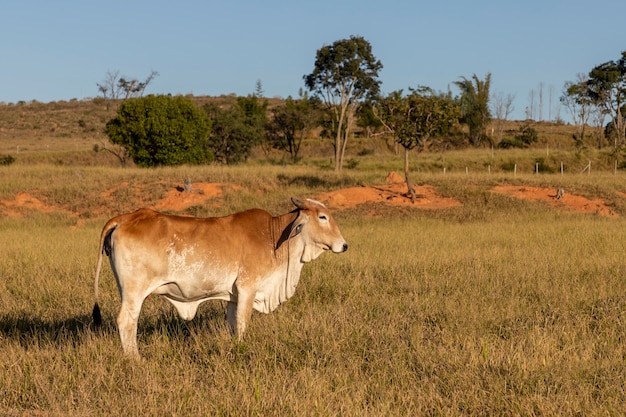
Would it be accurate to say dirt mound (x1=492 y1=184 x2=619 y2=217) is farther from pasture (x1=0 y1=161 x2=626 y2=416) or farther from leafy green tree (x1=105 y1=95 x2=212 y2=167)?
leafy green tree (x1=105 y1=95 x2=212 y2=167)

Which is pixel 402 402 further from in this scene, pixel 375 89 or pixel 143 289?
pixel 375 89

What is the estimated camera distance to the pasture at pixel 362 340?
16.0 feet

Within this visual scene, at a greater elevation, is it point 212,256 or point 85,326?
point 212,256

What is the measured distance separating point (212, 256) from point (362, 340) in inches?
63.6

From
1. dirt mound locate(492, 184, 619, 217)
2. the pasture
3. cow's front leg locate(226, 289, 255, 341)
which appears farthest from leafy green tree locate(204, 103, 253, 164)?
cow's front leg locate(226, 289, 255, 341)

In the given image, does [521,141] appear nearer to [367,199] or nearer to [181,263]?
[367,199]

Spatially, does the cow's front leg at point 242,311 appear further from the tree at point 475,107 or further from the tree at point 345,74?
the tree at point 475,107

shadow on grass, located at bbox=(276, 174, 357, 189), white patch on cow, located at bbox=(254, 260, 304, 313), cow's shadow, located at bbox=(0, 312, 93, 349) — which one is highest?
white patch on cow, located at bbox=(254, 260, 304, 313)

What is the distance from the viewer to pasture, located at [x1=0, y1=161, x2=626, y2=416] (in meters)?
4.86

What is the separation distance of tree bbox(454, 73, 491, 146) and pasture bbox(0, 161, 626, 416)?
43.1 metres

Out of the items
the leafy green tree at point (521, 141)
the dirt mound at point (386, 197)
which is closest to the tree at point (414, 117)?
the dirt mound at point (386, 197)

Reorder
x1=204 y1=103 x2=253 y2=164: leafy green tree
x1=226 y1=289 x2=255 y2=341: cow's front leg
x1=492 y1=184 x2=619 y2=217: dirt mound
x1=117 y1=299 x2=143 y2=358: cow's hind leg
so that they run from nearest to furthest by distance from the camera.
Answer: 1. x1=117 y1=299 x2=143 y2=358: cow's hind leg
2. x1=226 y1=289 x2=255 y2=341: cow's front leg
3. x1=492 y1=184 x2=619 y2=217: dirt mound
4. x1=204 y1=103 x2=253 y2=164: leafy green tree

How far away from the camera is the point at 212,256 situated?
603 cm

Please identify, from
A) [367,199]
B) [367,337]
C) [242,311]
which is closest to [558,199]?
[367,199]
